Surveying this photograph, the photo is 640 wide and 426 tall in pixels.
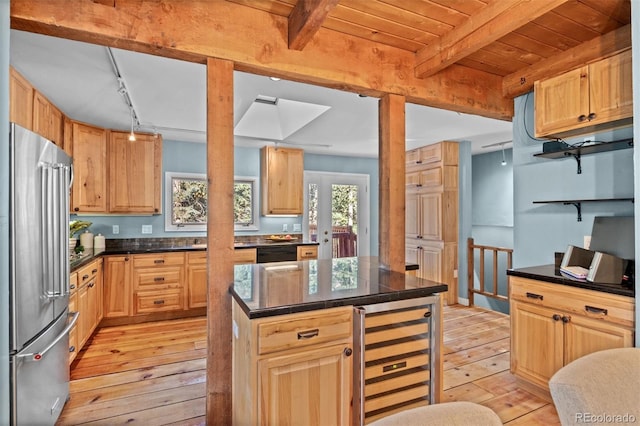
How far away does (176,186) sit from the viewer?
4762 mm

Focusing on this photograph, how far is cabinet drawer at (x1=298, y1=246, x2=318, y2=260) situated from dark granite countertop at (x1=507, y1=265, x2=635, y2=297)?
2.86 metres

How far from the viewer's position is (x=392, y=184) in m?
2.47

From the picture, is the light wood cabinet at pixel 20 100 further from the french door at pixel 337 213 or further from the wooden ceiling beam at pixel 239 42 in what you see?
the french door at pixel 337 213

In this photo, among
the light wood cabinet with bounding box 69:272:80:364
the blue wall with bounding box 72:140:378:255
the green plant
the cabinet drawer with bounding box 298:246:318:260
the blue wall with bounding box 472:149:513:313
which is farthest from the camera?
the blue wall with bounding box 472:149:513:313

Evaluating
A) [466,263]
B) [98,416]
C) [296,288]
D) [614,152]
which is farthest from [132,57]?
[466,263]

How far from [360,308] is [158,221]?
152 inches

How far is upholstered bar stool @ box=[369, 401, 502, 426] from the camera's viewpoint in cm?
73

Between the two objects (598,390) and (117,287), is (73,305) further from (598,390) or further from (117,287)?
(598,390)

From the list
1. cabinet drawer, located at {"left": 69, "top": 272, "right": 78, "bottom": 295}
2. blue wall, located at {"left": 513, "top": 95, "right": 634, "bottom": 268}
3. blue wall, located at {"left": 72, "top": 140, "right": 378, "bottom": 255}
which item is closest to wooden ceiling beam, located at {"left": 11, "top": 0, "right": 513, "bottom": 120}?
blue wall, located at {"left": 513, "top": 95, "right": 634, "bottom": 268}

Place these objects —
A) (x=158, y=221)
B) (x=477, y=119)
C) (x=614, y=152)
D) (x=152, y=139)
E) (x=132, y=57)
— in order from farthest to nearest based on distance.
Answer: (x=158, y=221) < (x=152, y=139) < (x=477, y=119) < (x=614, y=152) < (x=132, y=57)

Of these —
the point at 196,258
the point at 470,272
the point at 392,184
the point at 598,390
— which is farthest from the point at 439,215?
the point at 598,390

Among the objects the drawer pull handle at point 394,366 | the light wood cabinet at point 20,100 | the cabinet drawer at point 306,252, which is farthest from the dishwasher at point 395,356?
the cabinet drawer at point 306,252

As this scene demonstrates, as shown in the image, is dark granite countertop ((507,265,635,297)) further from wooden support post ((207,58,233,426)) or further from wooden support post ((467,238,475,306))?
wooden support post ((467,238,475,306))

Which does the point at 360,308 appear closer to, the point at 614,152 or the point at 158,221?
the point at 614,152
